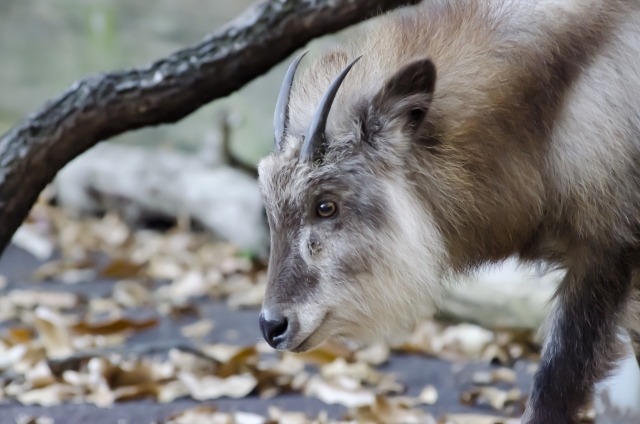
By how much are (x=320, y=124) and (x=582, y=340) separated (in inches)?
38.7

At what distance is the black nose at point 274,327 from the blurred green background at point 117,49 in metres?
4.93

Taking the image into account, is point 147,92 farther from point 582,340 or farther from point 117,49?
point 117,49

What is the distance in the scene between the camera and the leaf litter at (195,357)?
9.56 feet

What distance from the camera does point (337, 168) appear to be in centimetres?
207

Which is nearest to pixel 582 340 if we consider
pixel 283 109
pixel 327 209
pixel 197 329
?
pixel 327 209

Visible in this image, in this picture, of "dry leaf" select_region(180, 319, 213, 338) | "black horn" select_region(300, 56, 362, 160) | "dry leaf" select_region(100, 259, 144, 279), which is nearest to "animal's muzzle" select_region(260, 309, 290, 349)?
"black horn" select_region(300, 56, 362, 160)

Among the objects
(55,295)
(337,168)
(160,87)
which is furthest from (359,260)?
(55,295)

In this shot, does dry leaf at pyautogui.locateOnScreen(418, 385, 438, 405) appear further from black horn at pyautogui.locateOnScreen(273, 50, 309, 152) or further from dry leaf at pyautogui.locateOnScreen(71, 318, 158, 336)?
dry leaf at pyautogui.locateOnScreen(71, 318, 158, 336)

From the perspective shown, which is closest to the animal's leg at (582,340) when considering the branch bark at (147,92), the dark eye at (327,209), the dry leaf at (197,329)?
the dark eye at (327,209)

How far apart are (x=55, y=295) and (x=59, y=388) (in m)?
1.68

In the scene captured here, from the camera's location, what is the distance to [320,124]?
204 cm

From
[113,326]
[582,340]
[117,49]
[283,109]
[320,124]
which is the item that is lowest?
[582,340]

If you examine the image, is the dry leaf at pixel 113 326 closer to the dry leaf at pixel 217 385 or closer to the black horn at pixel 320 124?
the dry leaf at pixel 217 385

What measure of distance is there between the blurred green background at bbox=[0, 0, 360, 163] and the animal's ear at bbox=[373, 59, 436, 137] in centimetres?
488
